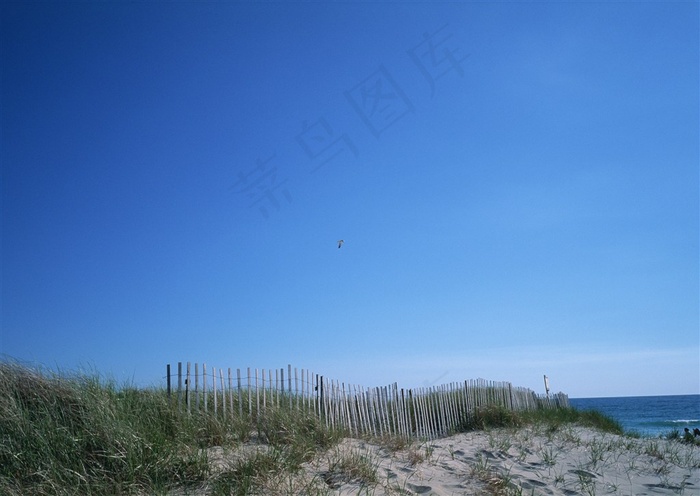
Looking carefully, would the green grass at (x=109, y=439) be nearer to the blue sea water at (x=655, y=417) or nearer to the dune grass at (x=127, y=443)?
the dune grass at (x=127, y=443)

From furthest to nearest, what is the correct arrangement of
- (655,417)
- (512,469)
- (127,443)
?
1. (655,417)
2. (512,469)
3. (127,443)

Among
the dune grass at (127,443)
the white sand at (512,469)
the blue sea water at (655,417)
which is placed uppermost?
the dune grass at (127,443)

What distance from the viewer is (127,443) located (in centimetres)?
453

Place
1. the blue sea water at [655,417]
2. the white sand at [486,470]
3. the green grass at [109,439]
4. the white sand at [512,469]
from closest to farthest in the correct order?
the green grass at [109,439]
the white sand at [486,470]
the white sand at [512,469]
the blue sea water at [655,417]

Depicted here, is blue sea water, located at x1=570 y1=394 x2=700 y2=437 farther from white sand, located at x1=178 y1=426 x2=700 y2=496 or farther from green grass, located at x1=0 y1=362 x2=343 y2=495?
green grass, located at x1=0 y1=362 x2=343 y2=495

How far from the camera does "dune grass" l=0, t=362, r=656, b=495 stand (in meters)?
4.22

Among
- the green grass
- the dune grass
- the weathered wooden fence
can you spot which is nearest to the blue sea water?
the weathered wooden fence

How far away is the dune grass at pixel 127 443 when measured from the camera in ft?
13.9

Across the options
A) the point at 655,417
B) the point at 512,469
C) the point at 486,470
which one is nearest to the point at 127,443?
the point at 486,470

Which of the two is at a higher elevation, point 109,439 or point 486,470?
point 109,439

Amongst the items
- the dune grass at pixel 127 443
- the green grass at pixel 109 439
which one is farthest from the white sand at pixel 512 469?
the green grass at pixel 109 439

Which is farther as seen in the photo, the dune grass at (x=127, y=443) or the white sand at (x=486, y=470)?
the white sand at (x=486, y=470)

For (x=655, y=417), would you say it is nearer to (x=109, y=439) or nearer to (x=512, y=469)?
(x=512, y=469)

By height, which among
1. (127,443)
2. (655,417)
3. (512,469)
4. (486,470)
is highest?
(127,443)
